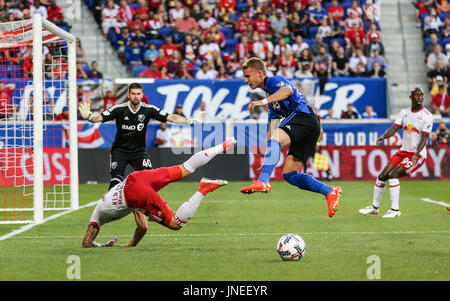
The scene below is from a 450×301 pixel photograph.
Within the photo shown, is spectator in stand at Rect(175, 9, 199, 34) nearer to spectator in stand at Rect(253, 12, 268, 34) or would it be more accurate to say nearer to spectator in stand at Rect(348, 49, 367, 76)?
spectator in stand at Rect(253, 12, 268, 34)

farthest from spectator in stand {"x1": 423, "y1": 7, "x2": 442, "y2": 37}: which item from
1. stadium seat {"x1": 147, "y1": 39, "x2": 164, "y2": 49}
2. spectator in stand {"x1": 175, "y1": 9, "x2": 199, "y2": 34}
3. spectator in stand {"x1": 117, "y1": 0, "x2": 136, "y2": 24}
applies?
spectator in stand {"x1": 117, "y1": 0, "x2": 136, "y2": 24}

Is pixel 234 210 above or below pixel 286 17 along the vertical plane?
below

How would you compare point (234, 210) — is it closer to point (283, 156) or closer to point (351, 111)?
point (283, 156)

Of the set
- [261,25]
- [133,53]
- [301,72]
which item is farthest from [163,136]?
[261,25]

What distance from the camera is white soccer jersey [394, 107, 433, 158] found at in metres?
13.2

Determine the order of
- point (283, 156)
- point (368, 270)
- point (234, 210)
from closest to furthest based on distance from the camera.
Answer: point (368, 270), point (234, 210), point (283, 156)

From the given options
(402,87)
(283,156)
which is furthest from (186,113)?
(402,87)

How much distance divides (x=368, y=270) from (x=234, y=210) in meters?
7.63

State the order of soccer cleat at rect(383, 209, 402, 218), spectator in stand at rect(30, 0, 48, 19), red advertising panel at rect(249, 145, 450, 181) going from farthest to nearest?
1. spectator in stand at rect(30, 0, 48, 19)
2. red advertising panel at rect(249, 145, 450, 181)
3. soccer cleat at rect(383, 209, 402, 218)

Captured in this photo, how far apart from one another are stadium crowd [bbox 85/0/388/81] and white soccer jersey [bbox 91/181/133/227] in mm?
15497

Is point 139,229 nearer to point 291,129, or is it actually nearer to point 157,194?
point 157,194

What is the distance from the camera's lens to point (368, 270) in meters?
7.46

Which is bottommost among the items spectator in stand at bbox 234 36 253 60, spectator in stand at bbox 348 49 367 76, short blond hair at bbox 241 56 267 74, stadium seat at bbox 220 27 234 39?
short blond hair at bbox 241 56 267 74

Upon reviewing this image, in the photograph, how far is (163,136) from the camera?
23562 millimetres
